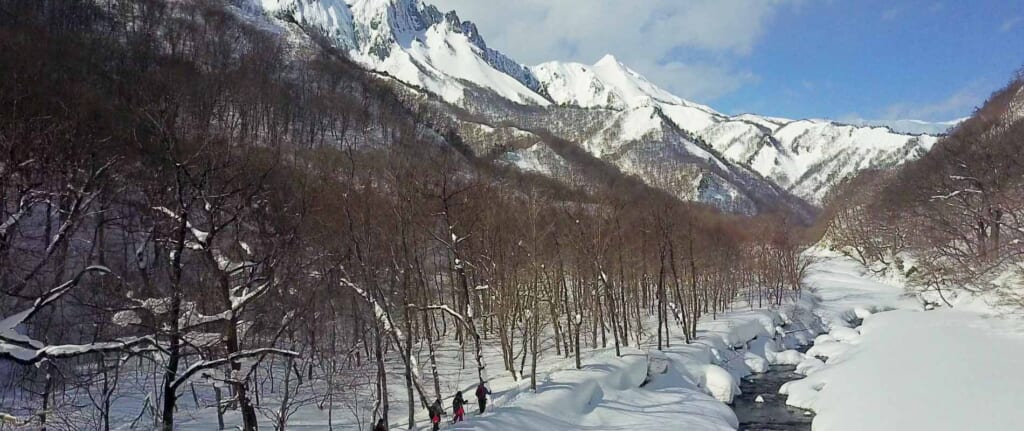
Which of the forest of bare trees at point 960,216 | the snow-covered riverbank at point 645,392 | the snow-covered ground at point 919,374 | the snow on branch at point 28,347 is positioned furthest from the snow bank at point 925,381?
the snow on branch at point 28,347

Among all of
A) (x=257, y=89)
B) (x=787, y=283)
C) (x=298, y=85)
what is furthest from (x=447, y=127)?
(x=787, y=283)

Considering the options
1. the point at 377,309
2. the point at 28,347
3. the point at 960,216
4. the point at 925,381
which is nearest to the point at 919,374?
the point at 925,381

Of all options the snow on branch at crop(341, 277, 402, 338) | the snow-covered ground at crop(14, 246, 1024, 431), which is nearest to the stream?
the snow-covered ground at crop(14, 246, 1024, 431)

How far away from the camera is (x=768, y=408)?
29109 millimetres

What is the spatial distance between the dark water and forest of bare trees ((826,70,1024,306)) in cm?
1587

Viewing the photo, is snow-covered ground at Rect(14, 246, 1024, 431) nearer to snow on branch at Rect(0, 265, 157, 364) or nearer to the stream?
the stream

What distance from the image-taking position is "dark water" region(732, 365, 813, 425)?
86.0 ft

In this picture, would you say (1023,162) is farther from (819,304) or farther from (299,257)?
(299,257)

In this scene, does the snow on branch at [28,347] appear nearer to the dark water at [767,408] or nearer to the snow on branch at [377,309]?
the snow on branch at [377,309]

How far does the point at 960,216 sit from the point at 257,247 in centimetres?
6485

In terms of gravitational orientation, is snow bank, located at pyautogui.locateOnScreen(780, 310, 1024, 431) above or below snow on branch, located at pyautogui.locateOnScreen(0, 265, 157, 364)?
below

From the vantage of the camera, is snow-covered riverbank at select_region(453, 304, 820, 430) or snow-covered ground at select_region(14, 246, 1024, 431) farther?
snow-covered riverbank at select_region(453, 304, 820, 430)

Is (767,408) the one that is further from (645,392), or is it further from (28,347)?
(28,347)

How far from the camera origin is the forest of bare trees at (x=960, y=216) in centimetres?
4503
